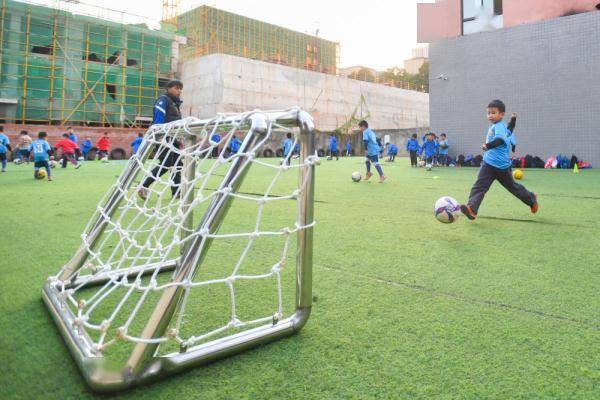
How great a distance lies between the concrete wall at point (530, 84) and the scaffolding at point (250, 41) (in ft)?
61.5

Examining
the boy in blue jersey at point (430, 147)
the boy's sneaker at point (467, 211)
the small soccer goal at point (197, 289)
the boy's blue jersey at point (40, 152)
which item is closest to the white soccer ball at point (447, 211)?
the boy's sneaker at point (467, 211)

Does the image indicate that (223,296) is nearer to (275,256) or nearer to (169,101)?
(275,256)

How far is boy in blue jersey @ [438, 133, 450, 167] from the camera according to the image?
17.8m

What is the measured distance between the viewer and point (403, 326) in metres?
1.90

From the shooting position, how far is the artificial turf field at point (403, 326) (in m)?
1.43

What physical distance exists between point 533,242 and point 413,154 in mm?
14757

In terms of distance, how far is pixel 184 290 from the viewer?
1.47 metres

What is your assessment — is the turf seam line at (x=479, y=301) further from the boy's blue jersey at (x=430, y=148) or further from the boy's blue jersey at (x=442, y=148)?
the boy's blue jersey at (x=442, y=148)

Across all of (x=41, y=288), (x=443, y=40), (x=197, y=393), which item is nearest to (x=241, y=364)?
(x=197, y=393)

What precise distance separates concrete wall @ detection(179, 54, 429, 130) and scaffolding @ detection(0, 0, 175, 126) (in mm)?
2898

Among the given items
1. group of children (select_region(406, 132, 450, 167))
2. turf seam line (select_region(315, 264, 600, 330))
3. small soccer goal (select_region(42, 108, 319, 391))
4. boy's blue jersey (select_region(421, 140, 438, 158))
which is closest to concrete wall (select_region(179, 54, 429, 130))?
group of children (select_region(406, 132, 450, 167))

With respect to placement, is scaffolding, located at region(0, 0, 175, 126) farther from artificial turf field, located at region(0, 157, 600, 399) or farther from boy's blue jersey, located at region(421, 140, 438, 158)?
artificial turf field, located at region(0, 157, 600, 399)

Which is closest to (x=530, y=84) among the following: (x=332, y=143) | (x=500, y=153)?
(x=332, y=143)

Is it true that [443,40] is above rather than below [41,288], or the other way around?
above
